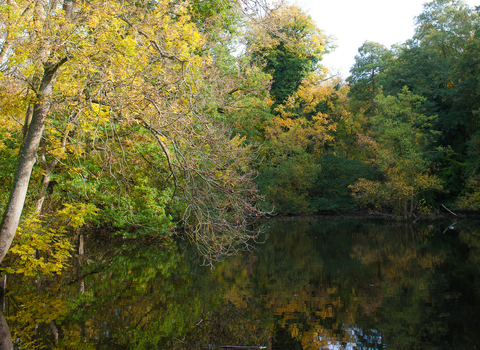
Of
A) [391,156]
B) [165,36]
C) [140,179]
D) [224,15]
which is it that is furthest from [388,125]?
[165,36]

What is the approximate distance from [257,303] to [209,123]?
337cm

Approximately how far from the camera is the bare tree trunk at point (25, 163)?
666cm

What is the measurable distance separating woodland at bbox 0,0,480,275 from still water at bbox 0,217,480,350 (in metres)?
0.91

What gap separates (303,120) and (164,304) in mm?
24826

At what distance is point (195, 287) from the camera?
26.9 ft

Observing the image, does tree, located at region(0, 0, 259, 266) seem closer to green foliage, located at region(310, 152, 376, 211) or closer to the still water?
the still water

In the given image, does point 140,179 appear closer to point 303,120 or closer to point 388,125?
point 388,125

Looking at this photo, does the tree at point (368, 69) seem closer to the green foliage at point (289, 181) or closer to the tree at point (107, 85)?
the green foliage at point (289, 181)

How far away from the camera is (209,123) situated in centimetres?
801

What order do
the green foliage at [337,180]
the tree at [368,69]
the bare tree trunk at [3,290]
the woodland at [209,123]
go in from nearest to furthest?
the woodland at [209,123]
the bare tree trunk at [3,290]
the green foliage at [337,180]
the tree at [368,69]

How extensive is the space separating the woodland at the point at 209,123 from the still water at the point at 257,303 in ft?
2.98

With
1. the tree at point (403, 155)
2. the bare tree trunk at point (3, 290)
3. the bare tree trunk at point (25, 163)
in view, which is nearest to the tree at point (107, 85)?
the bare tree trunk at point (25, 163)

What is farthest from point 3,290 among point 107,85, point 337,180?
point 337,180

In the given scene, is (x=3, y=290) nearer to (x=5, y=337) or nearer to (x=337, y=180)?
(x=5, y=337)
